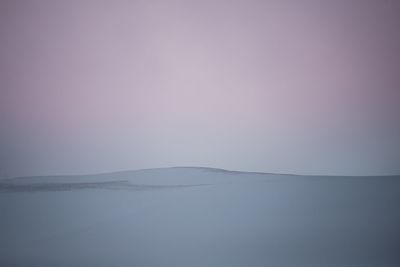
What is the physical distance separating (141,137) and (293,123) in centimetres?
101

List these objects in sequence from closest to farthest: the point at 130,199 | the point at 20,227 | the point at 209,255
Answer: the point at 209,255 < the point at 20,227 < the point at 130,199

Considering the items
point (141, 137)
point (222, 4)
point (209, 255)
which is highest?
point (222, 4)

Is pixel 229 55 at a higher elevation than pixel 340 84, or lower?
higher

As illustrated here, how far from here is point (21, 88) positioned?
234 cm

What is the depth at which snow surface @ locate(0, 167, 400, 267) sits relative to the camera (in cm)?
198

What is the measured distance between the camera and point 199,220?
2.22 metres

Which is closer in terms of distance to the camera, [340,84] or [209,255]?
[209,255]

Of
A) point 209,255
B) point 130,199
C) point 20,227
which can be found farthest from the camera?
point 130,199

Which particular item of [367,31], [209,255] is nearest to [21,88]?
[209,255]

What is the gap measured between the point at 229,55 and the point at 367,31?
0.92 meters

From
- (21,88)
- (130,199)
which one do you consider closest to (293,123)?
(130,199)

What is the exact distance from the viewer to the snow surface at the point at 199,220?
6.51 feet

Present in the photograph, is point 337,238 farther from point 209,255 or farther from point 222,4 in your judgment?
point 222,4

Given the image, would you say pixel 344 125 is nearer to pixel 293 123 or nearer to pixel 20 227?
pixel 293 123
